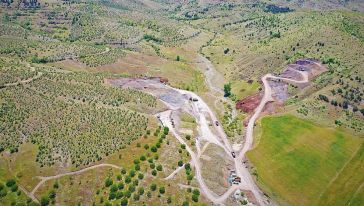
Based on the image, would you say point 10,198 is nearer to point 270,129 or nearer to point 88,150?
point 88,150

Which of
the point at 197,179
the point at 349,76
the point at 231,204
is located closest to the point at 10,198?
the point at 197,179

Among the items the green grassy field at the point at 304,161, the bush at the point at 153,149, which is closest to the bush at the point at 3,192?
the bush at the point at 153,149

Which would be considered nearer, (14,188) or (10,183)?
(14,188)

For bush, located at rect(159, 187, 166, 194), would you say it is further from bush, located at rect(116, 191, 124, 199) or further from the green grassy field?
the green grassy field

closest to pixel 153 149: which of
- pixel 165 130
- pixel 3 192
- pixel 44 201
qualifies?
pixel 165 130

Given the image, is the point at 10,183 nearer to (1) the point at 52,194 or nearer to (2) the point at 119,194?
(1) the point at 52,194

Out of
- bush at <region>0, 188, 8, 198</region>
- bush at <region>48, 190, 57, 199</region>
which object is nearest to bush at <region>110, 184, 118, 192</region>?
bush at <region>48, 190, 57, 199</region>
